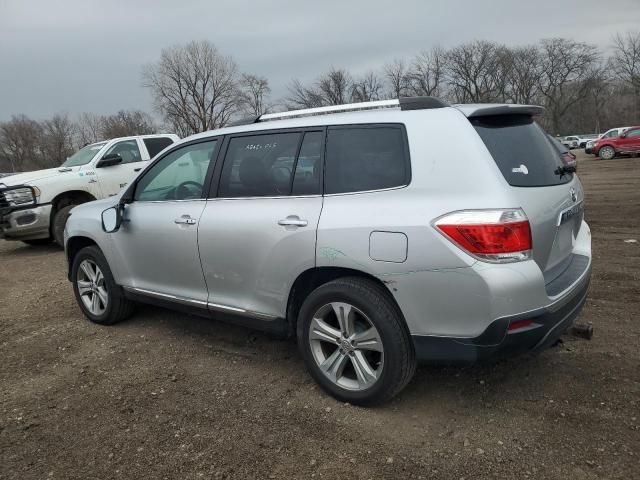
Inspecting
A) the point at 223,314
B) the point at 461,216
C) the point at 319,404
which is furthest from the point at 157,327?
the point at 461,216

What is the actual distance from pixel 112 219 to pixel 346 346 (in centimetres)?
257

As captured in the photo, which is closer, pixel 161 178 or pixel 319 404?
pixel 319 404

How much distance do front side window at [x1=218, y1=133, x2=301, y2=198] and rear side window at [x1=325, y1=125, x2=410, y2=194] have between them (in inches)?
12.9

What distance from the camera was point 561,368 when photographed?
10.9 ft

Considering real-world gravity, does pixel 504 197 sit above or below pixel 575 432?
above

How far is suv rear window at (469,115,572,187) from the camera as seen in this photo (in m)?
2.70

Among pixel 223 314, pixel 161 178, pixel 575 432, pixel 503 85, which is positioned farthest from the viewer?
pixel 503 85

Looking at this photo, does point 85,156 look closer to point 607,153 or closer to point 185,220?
point 185,220

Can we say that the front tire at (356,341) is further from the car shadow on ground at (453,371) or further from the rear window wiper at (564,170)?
the rear window wiper at (564,170)

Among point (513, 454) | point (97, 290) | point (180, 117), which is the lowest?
point (513, 454)

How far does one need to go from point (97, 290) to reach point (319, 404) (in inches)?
108

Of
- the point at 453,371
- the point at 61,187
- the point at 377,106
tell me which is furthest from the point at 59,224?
the point at 453,371

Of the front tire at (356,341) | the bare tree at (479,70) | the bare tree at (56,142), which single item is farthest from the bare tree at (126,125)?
the front tire at (356,341)

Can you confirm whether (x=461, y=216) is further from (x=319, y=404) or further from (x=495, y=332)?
(x=319, y=404)
